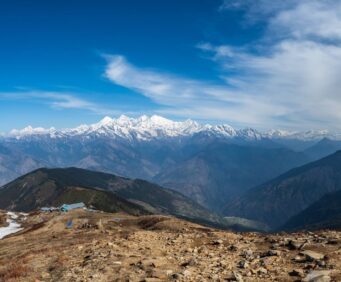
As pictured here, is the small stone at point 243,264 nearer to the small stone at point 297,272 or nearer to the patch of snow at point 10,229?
the small stone at point 297,272

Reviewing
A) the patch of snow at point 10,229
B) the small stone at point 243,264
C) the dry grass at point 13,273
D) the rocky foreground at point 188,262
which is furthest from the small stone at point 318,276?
the patch of snow at point 10,229

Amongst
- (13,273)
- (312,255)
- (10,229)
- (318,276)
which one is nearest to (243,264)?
(312,255)

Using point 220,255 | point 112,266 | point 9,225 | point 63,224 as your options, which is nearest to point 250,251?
point 220,255

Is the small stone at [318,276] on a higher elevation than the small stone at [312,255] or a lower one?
lower

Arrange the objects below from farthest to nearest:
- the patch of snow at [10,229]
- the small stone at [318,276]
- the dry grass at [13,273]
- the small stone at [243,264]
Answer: the patch of snow at [10,229], the dry grass at [13,273], the small stone at [243,264], the small stone at [318,276]

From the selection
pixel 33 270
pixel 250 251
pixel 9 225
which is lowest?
pixel 9 225

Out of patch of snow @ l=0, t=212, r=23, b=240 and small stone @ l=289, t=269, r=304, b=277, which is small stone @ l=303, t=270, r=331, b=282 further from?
patch of snow @ l=0, t=212, r=23, b=240

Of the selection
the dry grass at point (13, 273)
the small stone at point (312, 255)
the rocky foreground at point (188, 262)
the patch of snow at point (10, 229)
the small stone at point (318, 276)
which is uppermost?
the small stone at point (312, 255)

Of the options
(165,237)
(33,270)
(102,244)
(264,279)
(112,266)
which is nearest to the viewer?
(264,279)

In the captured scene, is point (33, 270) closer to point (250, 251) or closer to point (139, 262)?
point (139, 262)

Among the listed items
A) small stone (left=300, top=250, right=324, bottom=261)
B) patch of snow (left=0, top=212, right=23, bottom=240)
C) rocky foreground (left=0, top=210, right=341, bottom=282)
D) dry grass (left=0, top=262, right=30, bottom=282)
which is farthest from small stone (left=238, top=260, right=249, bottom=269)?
patch of snow (left=0, top=212, right=23, bottom=240)

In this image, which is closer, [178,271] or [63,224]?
[178,271]
